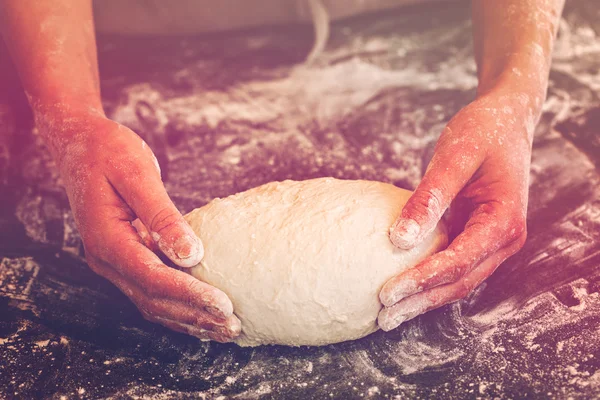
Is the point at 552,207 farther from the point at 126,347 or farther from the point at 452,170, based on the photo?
the point at 126,347

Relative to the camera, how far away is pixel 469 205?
5.24 ft

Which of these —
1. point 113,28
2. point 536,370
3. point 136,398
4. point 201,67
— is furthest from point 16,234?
point 536,370

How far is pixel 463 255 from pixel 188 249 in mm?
699

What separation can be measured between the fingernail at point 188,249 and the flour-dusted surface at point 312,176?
0.80 ft

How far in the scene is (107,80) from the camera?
2.70 m

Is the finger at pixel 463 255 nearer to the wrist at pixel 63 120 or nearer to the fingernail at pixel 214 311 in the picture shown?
the fingernail at pixel 214 311

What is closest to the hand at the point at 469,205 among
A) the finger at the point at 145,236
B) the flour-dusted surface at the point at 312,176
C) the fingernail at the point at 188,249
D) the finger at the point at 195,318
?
the flour-dusted surface at the point at 312,176

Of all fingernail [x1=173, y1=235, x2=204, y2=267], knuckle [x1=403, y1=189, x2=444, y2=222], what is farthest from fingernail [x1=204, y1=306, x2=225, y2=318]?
knuckle [x1=403, y1=189, x2=444, y2=222]

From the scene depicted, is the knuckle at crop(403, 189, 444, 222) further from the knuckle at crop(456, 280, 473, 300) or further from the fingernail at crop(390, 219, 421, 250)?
the knuckle at crop(456, 280, 473, 300)

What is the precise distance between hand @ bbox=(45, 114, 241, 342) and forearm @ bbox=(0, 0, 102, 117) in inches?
5.2

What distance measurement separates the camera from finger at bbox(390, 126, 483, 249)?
1.39 metres

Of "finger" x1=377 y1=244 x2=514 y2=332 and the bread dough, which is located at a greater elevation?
the bread dough

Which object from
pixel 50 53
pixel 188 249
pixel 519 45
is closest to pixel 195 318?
pixel 188 249

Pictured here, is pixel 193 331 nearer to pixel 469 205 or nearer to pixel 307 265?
pixel 307 265
